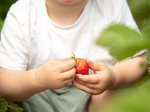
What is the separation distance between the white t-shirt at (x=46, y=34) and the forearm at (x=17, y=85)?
36mm

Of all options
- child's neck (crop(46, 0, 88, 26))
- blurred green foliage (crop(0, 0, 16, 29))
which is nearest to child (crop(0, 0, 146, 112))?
child's neck (crop(46, 0, 88, 26))

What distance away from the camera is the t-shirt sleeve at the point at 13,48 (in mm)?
1291

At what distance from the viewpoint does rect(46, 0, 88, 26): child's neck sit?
130cm

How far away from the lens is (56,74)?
1.11 m

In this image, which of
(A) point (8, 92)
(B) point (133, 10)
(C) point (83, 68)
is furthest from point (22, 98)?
(B) point (133, 10)

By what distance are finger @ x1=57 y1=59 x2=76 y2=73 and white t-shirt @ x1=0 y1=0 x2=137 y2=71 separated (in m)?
0.24

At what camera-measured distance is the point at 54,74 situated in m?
1.11

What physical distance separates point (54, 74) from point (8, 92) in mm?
269

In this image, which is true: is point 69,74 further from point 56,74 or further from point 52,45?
point 52,45

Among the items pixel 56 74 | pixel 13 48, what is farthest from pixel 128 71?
pixel 13 48

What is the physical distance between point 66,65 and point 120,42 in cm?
53

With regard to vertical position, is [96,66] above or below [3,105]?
above

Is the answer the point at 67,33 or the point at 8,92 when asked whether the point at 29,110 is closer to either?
the point at 8,92

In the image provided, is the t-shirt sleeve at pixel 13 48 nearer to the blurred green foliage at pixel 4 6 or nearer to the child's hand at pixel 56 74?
the child's hand at pixel 56 74
